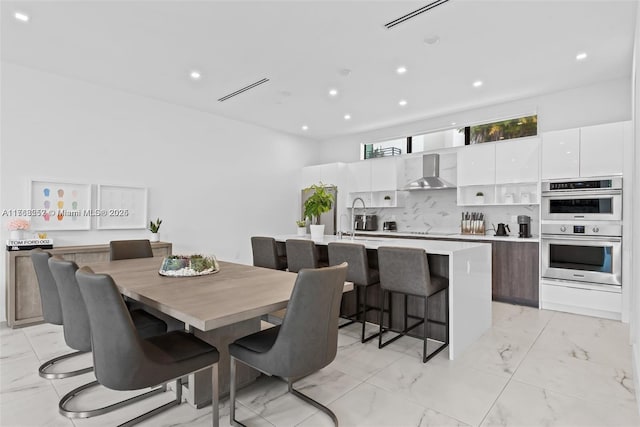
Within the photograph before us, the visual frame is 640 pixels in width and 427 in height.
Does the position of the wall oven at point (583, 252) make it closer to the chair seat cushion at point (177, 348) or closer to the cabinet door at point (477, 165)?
the cabinet door at point (477, 165)

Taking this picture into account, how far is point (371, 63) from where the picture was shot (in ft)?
12.5

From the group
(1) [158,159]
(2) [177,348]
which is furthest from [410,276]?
(1) [158,159]

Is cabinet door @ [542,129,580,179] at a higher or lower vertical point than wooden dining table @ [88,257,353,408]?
higher

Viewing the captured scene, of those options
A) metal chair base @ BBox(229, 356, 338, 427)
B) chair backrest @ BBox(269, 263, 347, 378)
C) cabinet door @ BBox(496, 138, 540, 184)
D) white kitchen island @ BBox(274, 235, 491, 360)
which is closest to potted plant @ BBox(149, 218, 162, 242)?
white kitchen island @ BBox(274, 235, 491, 360)

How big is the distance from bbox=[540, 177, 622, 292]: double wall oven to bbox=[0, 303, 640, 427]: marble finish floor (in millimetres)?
966

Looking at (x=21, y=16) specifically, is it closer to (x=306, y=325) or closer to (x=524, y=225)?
(x=306, y=325)

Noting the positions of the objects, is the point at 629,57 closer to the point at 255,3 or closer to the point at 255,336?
the point at 255,3

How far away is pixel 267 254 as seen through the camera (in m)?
3.85

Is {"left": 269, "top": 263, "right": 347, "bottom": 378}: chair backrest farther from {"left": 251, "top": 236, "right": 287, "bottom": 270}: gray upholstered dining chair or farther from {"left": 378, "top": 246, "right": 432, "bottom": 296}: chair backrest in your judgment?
{"left": 251, "top": 236, "right": 287, "bottom": 270}: gray upholstered dining chair

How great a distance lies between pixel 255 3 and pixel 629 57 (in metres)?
3.92

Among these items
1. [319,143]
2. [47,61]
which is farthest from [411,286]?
[319,143]

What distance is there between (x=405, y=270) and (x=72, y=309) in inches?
90.1

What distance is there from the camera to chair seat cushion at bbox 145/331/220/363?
65.4 inches

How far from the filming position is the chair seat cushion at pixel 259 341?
177 centimetres
